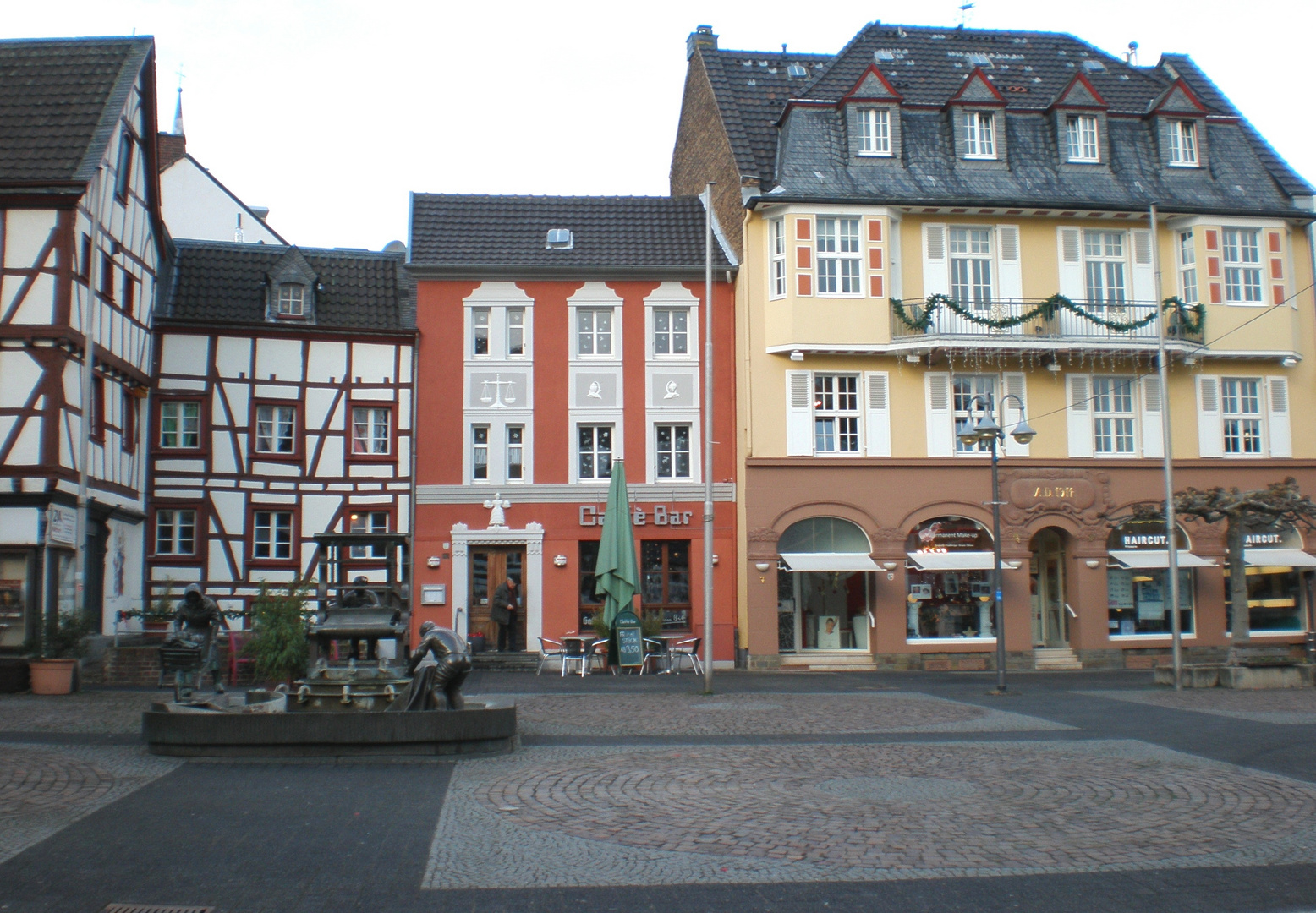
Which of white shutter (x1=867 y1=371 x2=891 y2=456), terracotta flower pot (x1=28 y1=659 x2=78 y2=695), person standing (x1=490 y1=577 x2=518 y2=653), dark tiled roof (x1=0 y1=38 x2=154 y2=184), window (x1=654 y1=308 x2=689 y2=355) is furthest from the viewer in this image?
window (x1=654 y1=308 x2=689 y2=355)

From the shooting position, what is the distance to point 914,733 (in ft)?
50.3

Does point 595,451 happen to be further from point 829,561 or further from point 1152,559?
point 1152,559

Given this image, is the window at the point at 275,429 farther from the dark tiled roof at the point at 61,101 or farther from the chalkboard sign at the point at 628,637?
the chalkboard sign at the point at 628,637

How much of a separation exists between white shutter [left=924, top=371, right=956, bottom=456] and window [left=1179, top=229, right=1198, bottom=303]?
625 centimetres

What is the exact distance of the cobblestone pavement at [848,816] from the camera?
328 inches

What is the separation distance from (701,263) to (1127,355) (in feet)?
33.5

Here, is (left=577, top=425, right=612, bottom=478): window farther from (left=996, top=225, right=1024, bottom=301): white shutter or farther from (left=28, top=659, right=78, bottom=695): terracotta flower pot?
(left=28, top=659, right=78, bottom=695): terracotta flower pot

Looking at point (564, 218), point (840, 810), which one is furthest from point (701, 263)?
point (840, 810)

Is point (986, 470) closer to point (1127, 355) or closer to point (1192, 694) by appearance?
point (1127, 355)

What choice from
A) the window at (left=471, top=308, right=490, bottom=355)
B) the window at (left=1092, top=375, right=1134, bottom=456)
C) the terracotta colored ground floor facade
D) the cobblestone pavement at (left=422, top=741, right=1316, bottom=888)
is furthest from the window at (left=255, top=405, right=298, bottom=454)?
the window at (left=1092, top=375, right=1134, bottom=456)

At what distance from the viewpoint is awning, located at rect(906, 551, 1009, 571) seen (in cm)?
2769

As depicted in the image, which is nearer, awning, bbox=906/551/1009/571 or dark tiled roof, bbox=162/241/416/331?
awning, bbox=906/551/1009/571

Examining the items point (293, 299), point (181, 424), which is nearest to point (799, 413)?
point (293, 299)

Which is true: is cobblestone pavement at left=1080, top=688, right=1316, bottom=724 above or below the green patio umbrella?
below
